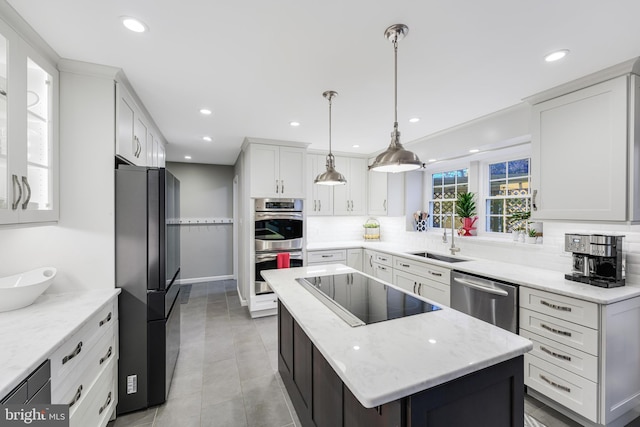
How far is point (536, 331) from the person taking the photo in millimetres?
2068

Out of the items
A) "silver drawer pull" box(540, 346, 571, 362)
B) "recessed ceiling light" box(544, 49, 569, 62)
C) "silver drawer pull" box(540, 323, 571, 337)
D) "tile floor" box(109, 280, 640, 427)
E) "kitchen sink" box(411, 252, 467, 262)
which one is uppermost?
"recessed ceiling light" box(544, 49, 569, 62)

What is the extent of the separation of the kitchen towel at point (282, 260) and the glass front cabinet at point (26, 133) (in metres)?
2.38

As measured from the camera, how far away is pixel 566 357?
1.90m

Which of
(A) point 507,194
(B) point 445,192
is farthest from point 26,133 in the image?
(B) point 445,192

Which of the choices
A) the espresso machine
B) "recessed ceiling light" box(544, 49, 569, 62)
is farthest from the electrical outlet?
"recessed ceiling light" box(544, 49, 569, 62)

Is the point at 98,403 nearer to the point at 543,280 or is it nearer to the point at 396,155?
the point at 396,155

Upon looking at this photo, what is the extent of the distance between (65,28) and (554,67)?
121 inches

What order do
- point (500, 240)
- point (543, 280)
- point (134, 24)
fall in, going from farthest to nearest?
point (500, 240), point (543, 280), point (134, 24)

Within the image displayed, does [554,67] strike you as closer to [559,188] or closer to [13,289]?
[559,188]

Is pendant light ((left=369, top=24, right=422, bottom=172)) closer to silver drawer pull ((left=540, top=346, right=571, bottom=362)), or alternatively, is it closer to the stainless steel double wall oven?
silver drawer pull ((left=540, top=346, right=571, bottom=362))

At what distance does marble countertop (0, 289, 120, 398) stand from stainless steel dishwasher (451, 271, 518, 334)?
2.89m

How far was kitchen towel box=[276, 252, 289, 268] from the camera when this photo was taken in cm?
378

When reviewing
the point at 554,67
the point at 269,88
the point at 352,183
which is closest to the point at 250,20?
the point at 269,88

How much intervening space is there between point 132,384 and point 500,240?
12.1 ft
